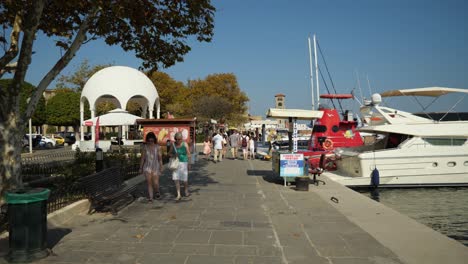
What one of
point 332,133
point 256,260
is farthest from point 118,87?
point 256,260

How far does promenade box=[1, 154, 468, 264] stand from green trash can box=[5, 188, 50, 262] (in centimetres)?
23

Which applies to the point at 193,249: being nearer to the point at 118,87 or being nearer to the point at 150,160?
the point at 150,160

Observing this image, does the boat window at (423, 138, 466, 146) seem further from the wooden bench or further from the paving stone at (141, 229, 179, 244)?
the paving stone at (141, 229, 179, 244)

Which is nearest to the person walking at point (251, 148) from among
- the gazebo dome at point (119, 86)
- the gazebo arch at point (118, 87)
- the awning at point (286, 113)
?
the gazebo arch at point (118, 87)

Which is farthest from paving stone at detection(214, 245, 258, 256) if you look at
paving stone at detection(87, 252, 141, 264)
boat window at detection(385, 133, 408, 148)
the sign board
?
boat window at detection(385, 133, 408, 148)

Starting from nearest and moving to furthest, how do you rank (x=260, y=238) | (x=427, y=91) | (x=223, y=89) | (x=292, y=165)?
(x=260, y=238) < (x=292, y=165) < (x=427, y=91) < (x=223, y=89)

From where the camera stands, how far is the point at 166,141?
63.3 ft

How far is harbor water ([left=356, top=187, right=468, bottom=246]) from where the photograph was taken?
368 inches

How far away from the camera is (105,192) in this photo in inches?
318

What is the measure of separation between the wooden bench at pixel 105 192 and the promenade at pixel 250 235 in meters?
0.25

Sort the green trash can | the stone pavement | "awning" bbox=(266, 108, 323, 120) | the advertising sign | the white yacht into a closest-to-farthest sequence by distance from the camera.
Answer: the green trash can → the stone pavement → "awning" bbox=(266, 108, 323, 120) → the white yacht → the advertising sign

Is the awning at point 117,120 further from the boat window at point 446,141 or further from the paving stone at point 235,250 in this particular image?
the paving stone at point 235,250

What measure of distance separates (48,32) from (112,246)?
26.2 ft

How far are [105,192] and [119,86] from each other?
21.3m
